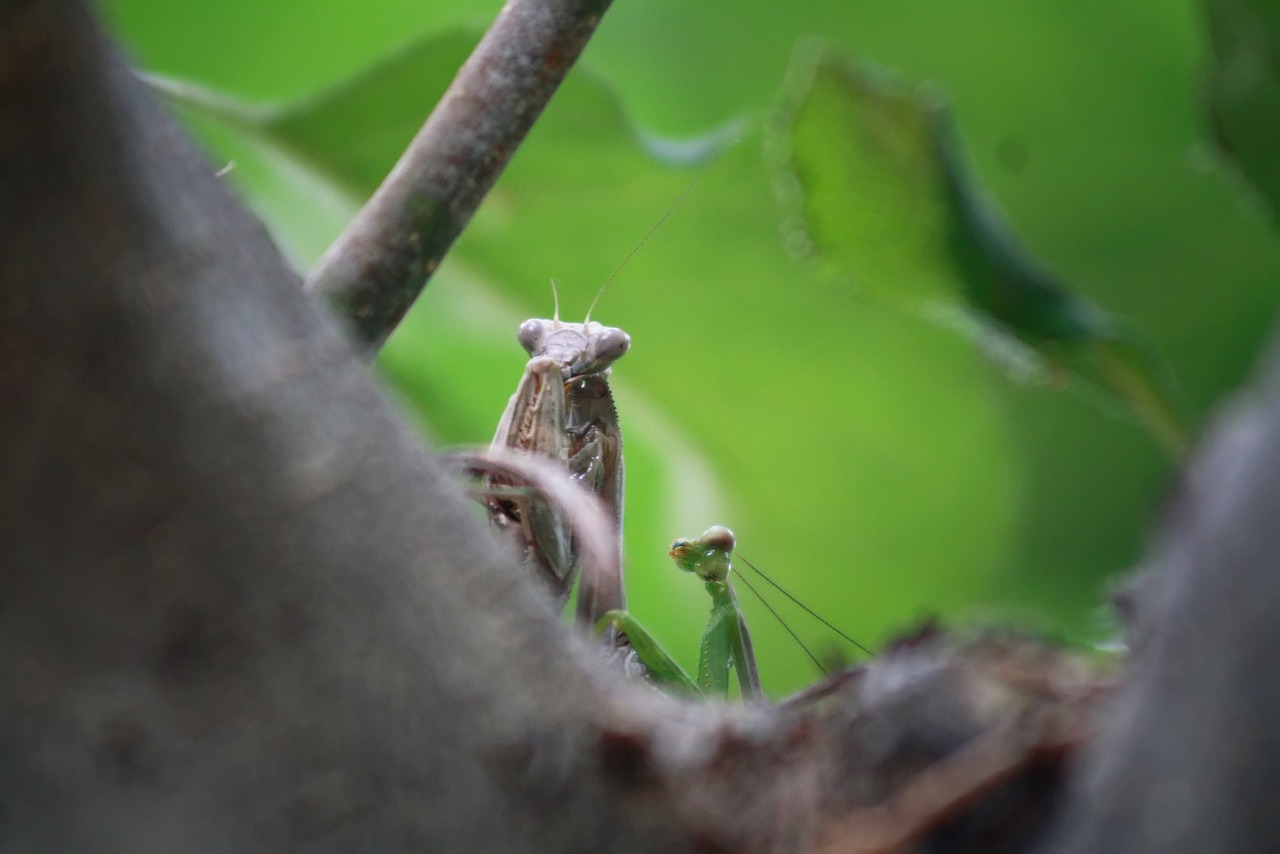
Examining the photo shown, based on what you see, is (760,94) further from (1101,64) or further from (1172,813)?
(1172,813)

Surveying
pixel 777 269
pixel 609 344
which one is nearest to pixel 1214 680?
pixel 609 344

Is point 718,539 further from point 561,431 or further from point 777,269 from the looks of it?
point 777,269

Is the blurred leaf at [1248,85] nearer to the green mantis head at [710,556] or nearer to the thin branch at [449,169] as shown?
the thin branch at [449,169]

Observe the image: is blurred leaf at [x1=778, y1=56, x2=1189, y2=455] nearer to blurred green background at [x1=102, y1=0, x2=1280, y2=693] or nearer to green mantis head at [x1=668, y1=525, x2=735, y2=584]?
blurred green background at [x1=102, y1=0, x2=1280, y2=693]

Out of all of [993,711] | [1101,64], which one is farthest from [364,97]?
[993,711]

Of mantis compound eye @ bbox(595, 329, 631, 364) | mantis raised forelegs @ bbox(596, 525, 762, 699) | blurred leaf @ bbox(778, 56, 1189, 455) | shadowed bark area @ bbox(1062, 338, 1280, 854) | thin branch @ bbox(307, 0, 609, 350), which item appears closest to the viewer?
shadowed bark area @ bbox(1062, 338, 1280, 854)

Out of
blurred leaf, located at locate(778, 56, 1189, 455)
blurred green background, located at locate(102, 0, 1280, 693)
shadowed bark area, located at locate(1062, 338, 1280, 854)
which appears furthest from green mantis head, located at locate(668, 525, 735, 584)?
shadowed bark area, located at locate(1062, 338, 1280, 854)
